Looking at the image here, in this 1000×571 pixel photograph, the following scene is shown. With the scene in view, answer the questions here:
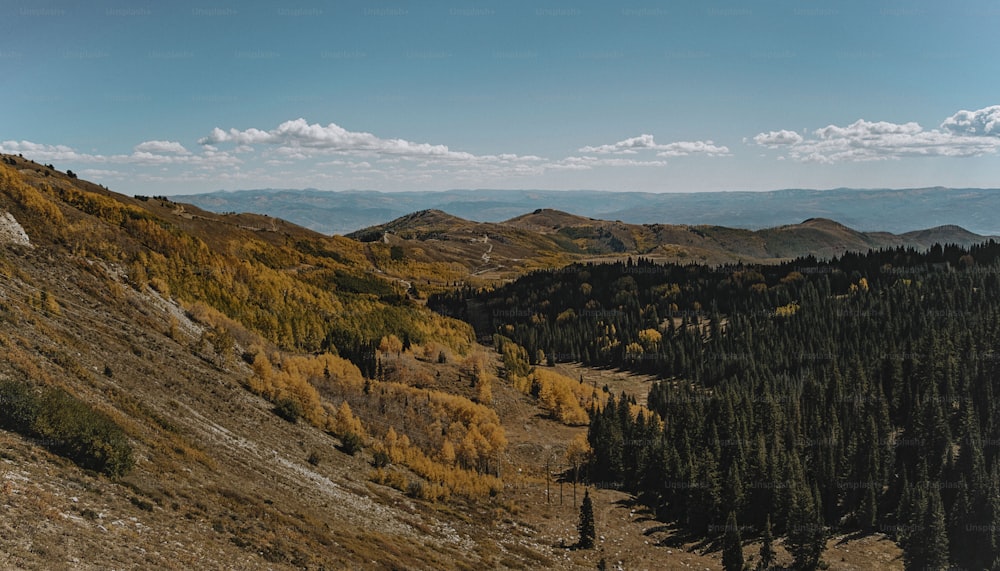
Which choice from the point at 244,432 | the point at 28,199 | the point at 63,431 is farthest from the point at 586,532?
the point at 28,199

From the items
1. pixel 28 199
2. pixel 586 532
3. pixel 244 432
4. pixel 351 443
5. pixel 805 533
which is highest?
pixel 28 199

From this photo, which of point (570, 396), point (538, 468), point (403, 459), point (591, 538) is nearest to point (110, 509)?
point (403, 459)

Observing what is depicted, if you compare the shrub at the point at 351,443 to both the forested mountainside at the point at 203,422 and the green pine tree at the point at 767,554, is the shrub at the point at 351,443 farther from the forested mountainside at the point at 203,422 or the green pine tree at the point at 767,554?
the green pine tree at the point at 767,554

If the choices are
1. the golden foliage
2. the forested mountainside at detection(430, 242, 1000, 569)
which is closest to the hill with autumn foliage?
the golden foliage

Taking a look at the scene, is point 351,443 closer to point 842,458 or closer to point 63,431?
point 63,431

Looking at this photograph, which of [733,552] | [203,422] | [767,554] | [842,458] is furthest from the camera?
[842,458]

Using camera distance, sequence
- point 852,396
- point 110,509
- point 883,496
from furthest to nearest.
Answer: point 852,396 < point 883,496 < point 110,509

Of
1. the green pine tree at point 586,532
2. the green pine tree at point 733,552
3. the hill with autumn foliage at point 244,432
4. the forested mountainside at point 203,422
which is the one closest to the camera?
the forested mountainside at point 203,422

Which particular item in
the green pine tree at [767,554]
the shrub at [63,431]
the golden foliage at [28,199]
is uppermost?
the golden foliage at [28,199]

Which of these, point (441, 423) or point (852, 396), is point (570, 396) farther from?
point (852, 396)

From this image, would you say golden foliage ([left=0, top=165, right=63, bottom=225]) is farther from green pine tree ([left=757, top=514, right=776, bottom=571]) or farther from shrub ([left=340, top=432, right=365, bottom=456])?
green pine tree ([left=757, top=514, right=776, bottom=571])

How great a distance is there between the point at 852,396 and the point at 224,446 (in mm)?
139411

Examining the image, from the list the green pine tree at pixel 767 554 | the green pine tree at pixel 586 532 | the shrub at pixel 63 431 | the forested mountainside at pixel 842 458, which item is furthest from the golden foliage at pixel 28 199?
the green pine tree at pixel 767 554

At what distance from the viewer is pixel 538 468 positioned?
119 meters
